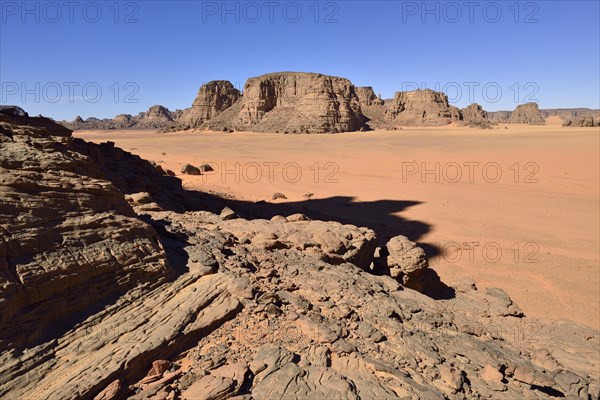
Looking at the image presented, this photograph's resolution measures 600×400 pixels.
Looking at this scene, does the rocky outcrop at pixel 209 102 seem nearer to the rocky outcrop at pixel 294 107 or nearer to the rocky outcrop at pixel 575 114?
the rocky outcrop at pixel 294 107

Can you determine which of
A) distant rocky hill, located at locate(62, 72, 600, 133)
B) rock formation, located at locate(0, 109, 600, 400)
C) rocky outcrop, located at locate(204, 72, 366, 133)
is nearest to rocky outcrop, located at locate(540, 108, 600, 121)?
distant rocky hill, located at locate(62, 72, 600, 133)

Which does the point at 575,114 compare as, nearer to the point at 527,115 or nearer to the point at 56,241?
the point at 527,115

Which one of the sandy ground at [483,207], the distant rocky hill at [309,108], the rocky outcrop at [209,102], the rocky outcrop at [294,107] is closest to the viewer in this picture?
the sandy ground at [483,207]

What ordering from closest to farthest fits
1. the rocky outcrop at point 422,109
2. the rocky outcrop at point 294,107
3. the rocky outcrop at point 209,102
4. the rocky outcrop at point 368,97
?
1. the rocky outcrop at point 294,107
2. the rocky outcrop at point 422,109
3. the rocky outcrop at point 209,102
4. the rocky outcrop at point 368,97

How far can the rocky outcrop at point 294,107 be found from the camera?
203 ft

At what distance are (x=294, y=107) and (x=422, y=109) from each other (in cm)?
3194

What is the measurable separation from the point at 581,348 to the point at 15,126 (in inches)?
318

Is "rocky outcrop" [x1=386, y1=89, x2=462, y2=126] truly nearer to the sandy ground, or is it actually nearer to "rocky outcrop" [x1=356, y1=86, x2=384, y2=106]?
"rocky outcrop" [x1=356, y1=86, x2=384, y2=106]

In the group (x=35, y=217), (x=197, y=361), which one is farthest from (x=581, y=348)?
(x=35, y=217)

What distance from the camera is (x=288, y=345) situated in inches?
141

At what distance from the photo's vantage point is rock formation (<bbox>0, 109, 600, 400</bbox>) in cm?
304

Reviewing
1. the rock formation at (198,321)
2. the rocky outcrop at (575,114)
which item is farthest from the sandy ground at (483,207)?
the rocky outcrop at (575,114)

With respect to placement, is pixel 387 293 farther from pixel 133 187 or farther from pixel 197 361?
pixel 133 187

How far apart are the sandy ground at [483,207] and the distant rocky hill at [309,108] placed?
37.4 metres
